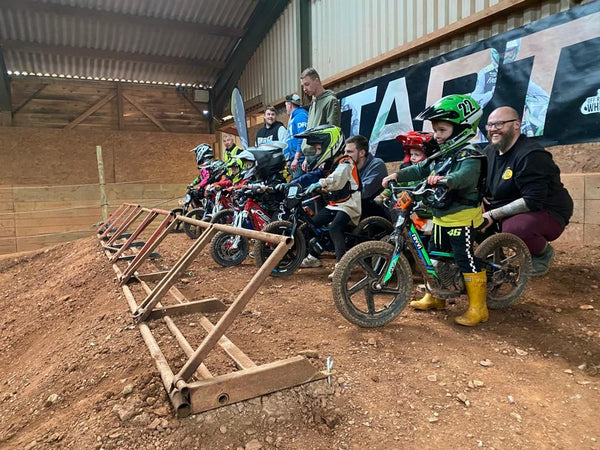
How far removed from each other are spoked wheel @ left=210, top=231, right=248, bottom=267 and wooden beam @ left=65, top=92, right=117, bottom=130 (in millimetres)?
8660

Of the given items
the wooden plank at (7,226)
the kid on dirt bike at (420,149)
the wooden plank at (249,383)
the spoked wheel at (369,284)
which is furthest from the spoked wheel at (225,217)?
the wooden plank at (7,226)

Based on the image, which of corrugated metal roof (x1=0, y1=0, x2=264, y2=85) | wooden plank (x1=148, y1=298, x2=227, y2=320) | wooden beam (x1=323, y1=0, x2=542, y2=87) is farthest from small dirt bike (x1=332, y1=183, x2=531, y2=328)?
corrugated metal roof (x1=0, y1=0, x2=264, y2=85)

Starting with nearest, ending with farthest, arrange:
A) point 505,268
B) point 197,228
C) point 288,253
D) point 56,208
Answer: point 505,268 → point 288,253 → point 197,228 → point 56,208

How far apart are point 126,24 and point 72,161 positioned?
12.2 feet

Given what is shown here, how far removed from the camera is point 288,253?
3.50 meters

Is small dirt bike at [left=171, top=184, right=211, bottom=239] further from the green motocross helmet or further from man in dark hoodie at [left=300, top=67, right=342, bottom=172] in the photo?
the green motocross helmet

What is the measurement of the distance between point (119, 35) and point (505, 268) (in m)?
9.79

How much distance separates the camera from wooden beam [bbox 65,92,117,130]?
410 inches

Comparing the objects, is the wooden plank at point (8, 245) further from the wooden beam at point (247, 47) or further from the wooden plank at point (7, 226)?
the wooden beam at point (247, 47)

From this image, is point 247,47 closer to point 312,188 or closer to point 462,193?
point 312,188

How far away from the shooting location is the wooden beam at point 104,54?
8.66m

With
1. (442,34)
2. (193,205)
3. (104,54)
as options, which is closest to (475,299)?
(442,34)

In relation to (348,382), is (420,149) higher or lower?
higher

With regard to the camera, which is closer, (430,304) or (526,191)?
(430,304)
